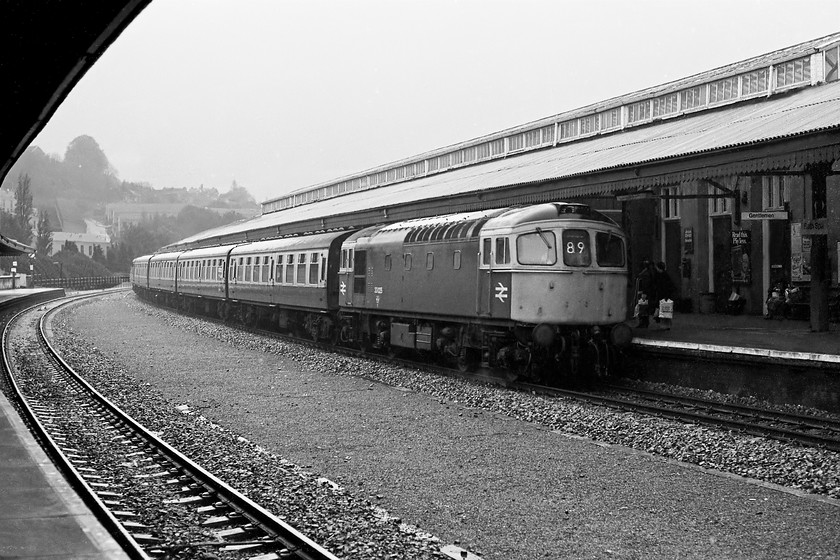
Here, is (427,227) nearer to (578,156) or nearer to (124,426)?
(578,156)

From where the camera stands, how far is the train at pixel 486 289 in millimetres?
15562

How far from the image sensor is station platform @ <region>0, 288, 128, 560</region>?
21.7 ft

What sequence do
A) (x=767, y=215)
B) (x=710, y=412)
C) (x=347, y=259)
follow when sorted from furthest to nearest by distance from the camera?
(x=347, y=259), (x=767, y=215), (x=710, y=412)

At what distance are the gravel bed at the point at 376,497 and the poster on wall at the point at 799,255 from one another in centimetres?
1021

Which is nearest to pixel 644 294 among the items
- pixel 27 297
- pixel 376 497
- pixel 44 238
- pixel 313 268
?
pixel 313 268

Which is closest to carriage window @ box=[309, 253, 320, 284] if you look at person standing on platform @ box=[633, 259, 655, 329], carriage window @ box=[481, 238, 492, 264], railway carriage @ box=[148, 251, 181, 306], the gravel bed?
the gravel bed

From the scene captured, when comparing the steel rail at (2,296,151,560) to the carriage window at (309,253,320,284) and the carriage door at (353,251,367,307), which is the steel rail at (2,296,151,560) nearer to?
the carriage door at (353,251,367,307)

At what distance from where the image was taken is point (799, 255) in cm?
2178

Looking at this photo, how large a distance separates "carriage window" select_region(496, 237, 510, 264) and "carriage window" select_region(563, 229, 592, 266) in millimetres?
1031

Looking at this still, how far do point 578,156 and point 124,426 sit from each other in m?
15.2

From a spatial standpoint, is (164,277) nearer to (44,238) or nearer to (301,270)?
(301,270)

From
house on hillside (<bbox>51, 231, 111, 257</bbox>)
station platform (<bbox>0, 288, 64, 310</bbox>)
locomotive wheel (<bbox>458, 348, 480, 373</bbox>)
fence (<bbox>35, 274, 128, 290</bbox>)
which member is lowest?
locomotive wheel (<bbox>458, 348, 480, 373</bbox>)

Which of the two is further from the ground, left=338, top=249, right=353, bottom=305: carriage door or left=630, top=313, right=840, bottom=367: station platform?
left=338, top=249, right=353, bottom=305: carriage door

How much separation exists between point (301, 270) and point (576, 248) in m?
12.3
